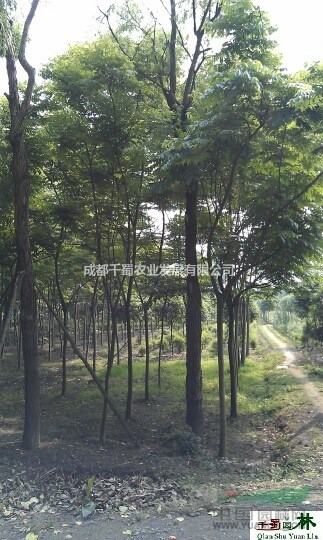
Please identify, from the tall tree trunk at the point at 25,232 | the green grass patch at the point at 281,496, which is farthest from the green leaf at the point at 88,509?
the tall tree trunk at the point at 25,232

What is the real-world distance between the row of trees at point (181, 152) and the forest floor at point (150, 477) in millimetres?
837

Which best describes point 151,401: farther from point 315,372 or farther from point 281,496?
point 281,496

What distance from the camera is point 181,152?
6.75 metres

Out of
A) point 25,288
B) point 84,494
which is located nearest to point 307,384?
point 25,288

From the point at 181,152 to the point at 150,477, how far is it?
15.3 feet

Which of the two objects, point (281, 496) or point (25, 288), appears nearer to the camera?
point (281, 496)

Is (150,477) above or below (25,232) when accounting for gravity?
below

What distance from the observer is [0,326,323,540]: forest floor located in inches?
200

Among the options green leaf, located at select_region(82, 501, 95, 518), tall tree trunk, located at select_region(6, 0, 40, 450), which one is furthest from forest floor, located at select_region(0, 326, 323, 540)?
tall tree trunk, located at select_region(6, 0, 40, 450)

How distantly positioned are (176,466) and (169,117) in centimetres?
590

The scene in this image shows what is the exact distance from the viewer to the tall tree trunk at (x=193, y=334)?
9562 mm

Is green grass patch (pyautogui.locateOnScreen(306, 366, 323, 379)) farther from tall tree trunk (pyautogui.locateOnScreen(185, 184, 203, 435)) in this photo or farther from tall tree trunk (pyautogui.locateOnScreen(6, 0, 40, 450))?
tall tree trunk (pyautogui.locateOnScreen(6, 0, 40, 450))

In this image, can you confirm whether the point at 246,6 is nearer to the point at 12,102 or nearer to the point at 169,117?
the point at 169,117

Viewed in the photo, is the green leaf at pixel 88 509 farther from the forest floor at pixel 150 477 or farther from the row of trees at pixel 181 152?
the row of trees at pixel 181 152
